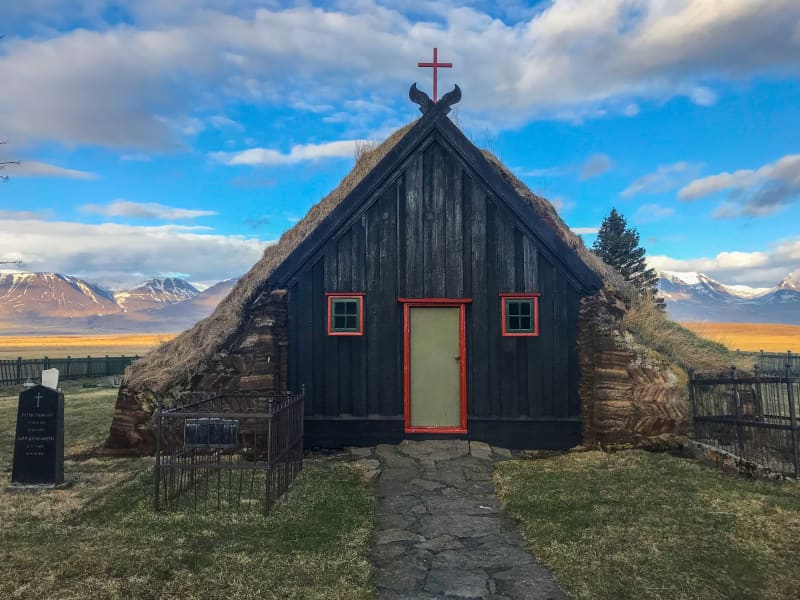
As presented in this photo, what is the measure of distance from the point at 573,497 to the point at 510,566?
2.49 meters

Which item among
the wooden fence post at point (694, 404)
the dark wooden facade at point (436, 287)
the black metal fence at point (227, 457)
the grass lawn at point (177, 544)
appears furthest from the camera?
the dark wooden facade at point (436, 287)

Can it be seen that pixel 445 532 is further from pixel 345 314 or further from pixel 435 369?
pixel 345 314

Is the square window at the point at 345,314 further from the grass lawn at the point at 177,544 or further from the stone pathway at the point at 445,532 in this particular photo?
the grass lawn at the point at 177,544

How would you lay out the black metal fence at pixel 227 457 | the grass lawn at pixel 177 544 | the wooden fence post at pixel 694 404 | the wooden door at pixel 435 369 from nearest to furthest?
the grass lawn at pixel 177 544 → the black metal fence at pixel 227 457 → the wooden fence post at pixel 694 404 → the wooden door at pixel 435 369

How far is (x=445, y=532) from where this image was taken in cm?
677

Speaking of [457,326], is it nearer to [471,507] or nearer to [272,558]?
[471,507]

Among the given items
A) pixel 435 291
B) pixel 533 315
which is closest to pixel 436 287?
pixel 435 291

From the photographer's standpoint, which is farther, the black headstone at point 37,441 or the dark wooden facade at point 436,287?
the dark wooden facade at point 436,287

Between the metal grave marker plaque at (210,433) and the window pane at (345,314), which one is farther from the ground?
the window pane at (345,314)

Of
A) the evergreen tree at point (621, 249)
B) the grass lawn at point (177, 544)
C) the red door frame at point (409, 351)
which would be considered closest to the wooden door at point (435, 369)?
the red door frame at point (409, 351)

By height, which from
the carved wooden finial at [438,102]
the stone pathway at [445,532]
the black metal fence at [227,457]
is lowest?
the stone pathway at [445,532]

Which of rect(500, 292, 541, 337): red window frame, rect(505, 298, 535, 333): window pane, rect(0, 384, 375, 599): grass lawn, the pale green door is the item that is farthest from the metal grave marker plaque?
rect(505, 298, 535, 333): window pane

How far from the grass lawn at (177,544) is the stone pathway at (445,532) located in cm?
33

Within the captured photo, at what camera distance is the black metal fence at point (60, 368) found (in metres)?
25.6
